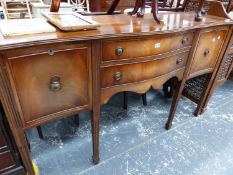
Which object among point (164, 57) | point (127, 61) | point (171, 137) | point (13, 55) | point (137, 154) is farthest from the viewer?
point (171, 137)

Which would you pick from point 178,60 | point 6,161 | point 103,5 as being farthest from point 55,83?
point 103,5

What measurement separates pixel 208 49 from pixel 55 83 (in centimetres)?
101

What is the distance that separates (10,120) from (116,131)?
2.82 feet

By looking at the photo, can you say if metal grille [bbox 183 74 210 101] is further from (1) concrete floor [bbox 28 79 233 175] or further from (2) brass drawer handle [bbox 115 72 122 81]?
(2) brass drawer handle [bbox 115 72 122 81]

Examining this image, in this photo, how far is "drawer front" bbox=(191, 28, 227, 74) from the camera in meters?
1.20

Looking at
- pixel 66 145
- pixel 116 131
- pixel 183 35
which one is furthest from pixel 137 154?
pixel 183 35

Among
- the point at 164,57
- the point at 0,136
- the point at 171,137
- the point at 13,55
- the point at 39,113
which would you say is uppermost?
the point at 13,55

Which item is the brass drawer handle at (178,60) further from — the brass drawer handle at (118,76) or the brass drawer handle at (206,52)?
the brass drawer handle at (118,76)

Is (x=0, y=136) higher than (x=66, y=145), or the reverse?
(x=0, y=136)

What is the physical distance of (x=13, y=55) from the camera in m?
0.65

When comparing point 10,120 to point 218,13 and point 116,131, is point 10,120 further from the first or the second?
point 218,13

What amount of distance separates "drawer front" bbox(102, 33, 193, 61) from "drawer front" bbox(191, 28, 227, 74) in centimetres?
18

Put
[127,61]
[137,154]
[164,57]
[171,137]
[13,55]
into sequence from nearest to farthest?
[13,55] < [127,61] < [164,57] < [137,154] < [171,137]

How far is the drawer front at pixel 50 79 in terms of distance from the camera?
27.4 inches
